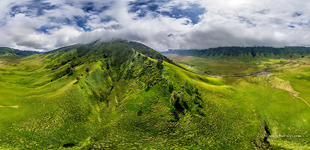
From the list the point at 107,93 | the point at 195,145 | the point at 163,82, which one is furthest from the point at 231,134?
the point at 107,93

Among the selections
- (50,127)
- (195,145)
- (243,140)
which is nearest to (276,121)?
(243,140)

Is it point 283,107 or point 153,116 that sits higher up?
point 283,107

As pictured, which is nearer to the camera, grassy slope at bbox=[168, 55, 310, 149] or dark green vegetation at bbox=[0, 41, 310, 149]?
dark green vegetation at bbox=[0, 41, 310, 149]

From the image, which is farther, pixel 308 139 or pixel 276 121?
pixel 276 121

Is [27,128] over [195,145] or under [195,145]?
over

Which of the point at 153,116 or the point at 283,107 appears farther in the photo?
the point at 283,107

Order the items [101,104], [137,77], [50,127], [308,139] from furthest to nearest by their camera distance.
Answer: [137,77]
[101,104]
[50,127]
[308,139]

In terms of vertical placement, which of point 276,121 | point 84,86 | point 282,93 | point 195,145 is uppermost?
point 84,86

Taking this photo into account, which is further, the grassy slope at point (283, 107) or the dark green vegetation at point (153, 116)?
the grassy slope at point (283, 107)

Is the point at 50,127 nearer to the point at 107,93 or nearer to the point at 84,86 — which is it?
the point at 84,86

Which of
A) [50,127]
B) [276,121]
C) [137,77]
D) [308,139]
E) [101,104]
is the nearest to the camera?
[308,139]
